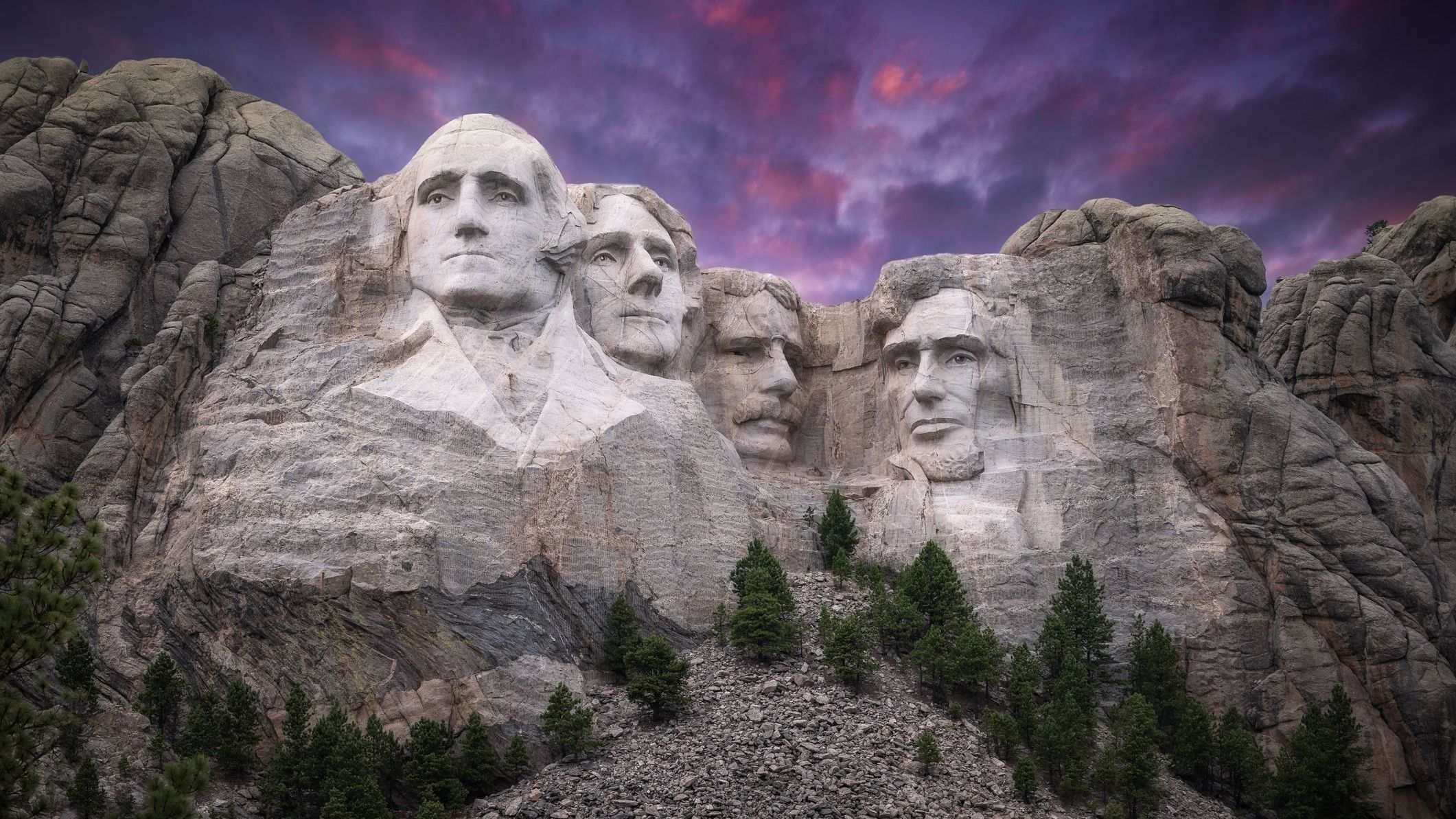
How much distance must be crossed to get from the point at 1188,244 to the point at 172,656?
67.8ft

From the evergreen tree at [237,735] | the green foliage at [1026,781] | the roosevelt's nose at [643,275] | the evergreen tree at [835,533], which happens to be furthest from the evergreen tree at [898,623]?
the evergreen tree at [237,735]

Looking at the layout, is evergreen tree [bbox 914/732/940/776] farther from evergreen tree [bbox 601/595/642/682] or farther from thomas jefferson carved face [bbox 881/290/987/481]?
thomas jefferson carved face [bbox 881/290/987/481]

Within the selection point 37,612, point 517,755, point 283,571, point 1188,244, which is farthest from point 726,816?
point 1188,244

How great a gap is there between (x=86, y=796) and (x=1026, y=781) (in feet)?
43.8

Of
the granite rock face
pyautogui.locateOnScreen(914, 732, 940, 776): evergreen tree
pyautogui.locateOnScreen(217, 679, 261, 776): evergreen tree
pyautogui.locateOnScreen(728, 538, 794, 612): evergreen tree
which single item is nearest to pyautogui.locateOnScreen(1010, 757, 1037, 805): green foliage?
pyautogui.locateOnScreen(914, 732, 940, 776): evergreen tree

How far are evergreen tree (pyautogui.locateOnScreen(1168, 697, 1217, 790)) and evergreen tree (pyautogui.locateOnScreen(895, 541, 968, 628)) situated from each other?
4186 millimetres

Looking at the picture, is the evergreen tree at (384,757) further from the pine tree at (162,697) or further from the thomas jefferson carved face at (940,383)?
the thomas jefferson carved face at (940,383)

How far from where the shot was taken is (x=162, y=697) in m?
23.1

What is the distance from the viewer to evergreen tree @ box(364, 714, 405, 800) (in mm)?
22562

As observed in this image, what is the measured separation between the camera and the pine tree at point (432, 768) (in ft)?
73.2

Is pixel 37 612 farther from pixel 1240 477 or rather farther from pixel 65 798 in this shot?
pixel 1240 477

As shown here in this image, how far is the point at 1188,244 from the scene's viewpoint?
31.9 m

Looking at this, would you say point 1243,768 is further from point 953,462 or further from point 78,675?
point 78,675

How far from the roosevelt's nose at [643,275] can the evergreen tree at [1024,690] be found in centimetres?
1026
